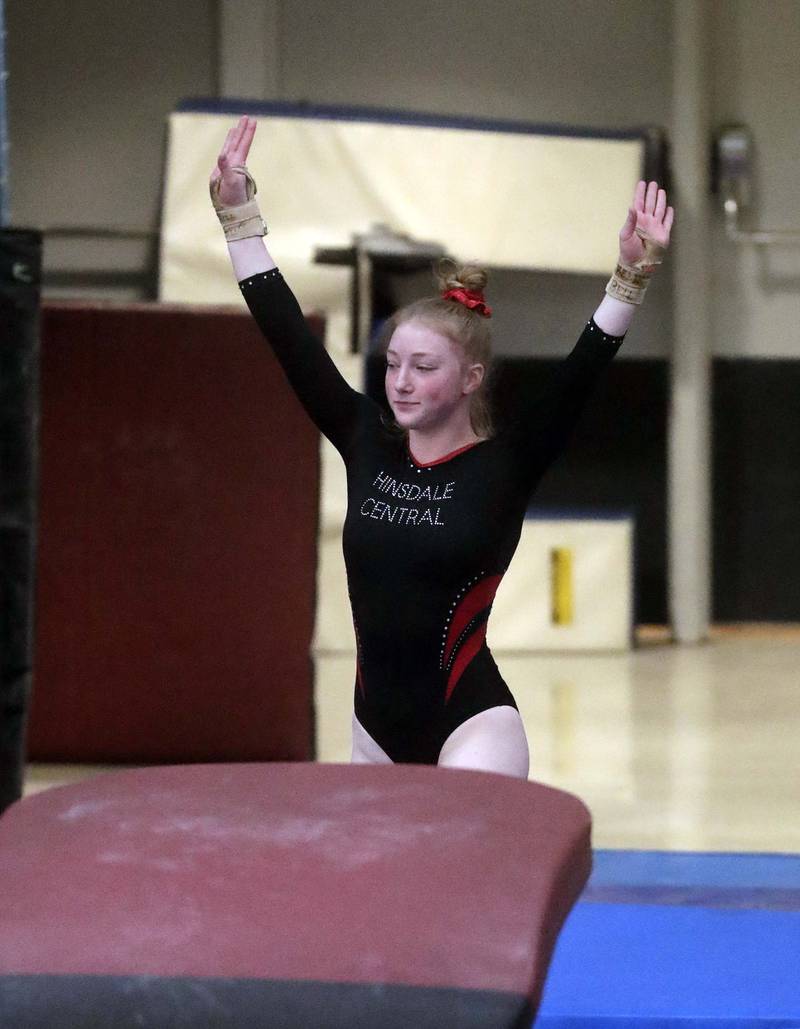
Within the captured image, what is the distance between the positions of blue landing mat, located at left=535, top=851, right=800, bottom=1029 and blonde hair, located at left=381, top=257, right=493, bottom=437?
0.96m

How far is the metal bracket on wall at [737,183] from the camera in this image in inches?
314

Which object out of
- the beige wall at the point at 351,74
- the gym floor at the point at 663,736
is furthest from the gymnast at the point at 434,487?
the beige wall at the point at 351,74

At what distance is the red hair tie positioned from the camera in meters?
2.66

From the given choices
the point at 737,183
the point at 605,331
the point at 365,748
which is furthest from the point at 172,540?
the point at 737,183

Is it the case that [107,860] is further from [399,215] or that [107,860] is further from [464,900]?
[399,215]

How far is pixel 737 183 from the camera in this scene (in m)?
8.02

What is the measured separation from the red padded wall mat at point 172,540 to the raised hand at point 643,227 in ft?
7.95

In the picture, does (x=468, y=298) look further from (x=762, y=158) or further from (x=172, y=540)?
(x=762, y=158)

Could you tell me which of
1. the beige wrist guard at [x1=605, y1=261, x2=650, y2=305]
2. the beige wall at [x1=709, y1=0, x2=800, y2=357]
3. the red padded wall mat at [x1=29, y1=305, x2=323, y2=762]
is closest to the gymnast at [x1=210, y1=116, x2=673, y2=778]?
the beige wrist guard at [x1=605, y1=261, x2=650, y2=305]

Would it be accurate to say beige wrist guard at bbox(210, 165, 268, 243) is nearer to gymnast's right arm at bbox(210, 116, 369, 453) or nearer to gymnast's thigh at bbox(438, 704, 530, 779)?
gymnast's right arm at bbox(210, 116, 369, 453)

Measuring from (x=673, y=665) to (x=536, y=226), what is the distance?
2299 mm

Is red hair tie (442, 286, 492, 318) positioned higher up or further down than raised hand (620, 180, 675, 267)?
further down

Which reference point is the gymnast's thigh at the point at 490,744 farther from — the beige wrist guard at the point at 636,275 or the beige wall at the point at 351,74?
the beige wall at the point at 351,74

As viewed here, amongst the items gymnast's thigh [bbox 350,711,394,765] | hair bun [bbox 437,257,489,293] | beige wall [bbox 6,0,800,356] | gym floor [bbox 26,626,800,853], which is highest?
beige wall [bbox 6,0,800,356]
